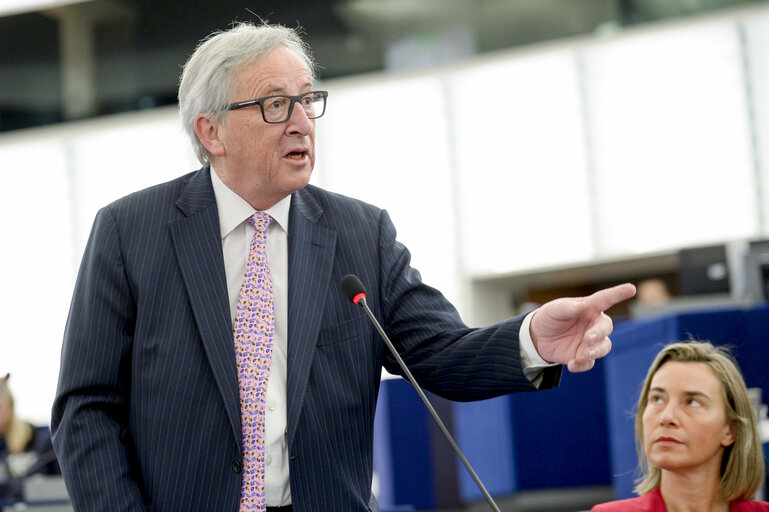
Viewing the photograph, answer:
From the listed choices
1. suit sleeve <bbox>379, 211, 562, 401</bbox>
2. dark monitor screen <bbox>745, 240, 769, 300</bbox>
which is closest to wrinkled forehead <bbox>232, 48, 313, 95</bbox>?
suit sleeve <bbox>379, 211, 562, 401</bbox>

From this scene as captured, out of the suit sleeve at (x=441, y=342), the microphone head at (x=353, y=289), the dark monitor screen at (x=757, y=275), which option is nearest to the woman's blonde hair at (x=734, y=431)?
the suit sleeve at (x=441, y=342)

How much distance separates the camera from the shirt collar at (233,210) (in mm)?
1823

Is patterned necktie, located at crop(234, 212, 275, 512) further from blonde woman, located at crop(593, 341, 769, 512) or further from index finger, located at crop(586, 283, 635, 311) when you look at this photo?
blonde woman, located at crop(593, 341, 769, 512)

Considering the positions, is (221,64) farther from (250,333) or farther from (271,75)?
(250,333)

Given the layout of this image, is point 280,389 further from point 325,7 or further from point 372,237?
point 325,7

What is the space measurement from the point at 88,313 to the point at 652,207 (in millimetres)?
7661

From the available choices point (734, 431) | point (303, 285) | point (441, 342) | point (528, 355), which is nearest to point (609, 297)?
point (528, 355)

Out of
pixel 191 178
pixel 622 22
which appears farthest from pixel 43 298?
pixel 191 178

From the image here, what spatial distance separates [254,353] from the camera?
1.70 metres

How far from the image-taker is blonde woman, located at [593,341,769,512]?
2420 mm

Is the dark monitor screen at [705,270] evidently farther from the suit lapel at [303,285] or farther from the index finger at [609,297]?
the index finger at [609,297]

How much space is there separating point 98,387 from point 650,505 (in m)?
1.36

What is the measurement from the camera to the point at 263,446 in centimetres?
165

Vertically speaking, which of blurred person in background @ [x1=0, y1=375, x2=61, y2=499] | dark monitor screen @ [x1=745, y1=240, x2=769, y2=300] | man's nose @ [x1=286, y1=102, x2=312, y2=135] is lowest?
blurred person in background @ [x1=0, y1=375, x2=61, y2=499]
